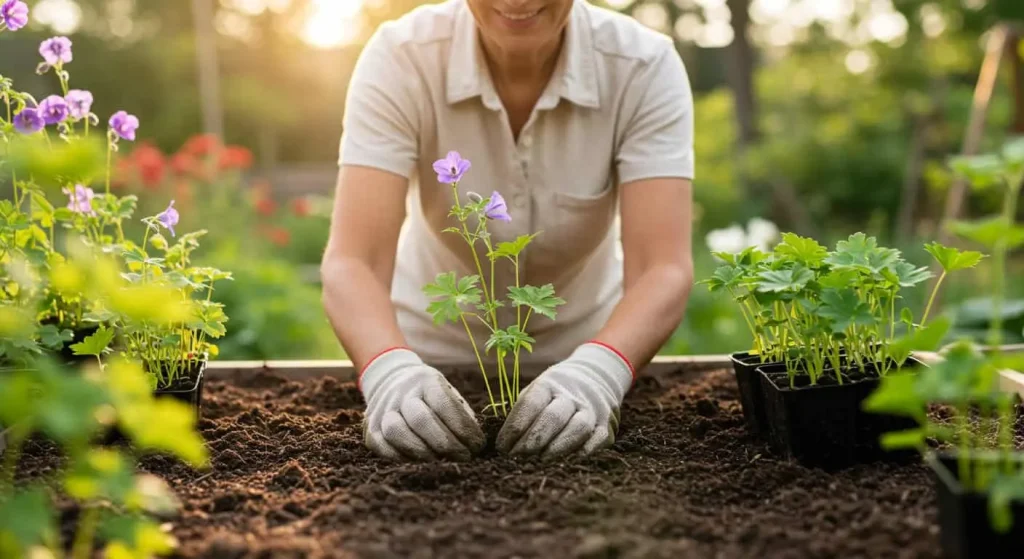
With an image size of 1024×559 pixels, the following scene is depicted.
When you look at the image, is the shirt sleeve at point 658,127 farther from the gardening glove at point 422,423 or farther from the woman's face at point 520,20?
the gardening glove at point 422,423

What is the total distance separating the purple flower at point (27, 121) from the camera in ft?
5.64

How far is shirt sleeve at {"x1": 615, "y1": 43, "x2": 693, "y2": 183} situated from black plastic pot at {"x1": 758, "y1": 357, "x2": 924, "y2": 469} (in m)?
0.61

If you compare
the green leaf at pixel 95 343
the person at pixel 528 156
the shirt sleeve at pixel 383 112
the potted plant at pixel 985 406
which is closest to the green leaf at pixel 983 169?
the potted plant at pixel 985 406

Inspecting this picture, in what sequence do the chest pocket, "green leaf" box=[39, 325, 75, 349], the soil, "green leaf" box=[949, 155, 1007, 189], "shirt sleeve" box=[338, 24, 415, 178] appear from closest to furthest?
1. "green leaf" box=[949, 155, 1007, 189]
2. the soil
3. "green leaf" box=[39, 325, 75, 349]
4. "shirt sleeve" box=[338, 24, 415, 178]
5. the chest pocket

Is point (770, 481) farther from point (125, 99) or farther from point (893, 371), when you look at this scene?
point (125, 99)

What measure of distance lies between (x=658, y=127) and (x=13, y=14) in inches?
48.5

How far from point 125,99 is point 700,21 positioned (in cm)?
666

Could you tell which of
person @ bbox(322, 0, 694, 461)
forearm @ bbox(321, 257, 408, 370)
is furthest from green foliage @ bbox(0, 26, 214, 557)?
person @ bbox(322, 0, 694, 461)

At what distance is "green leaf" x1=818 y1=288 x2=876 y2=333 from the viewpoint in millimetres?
1418

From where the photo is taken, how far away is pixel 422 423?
156 cm

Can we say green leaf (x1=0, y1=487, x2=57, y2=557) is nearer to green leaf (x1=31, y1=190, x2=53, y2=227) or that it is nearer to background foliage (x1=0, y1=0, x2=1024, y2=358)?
green leaf (x1=31, y1=190, x2=53, y2=227)

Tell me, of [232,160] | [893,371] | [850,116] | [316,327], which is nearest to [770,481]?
[893,371]

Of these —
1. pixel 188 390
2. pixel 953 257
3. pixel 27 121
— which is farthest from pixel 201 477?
pixel 953 257

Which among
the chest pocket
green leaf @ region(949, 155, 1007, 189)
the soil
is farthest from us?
the chest pocket
